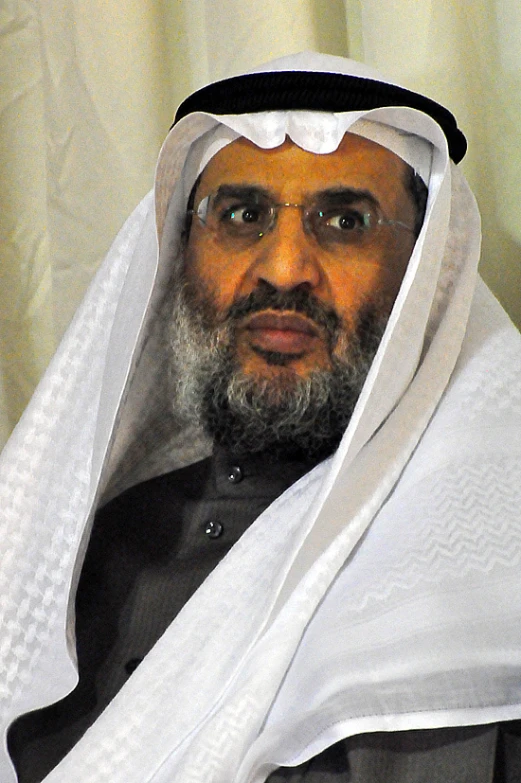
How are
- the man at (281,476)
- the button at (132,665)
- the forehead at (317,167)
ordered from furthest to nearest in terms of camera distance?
the forehead at (317,167) → the button at (132,665) → the man at (281,476)

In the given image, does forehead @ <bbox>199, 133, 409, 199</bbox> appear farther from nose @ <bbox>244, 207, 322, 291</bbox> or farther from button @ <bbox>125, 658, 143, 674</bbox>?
button @ <bbox>125, 658, 143, 674</bbox>

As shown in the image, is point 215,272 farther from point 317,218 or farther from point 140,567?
point 140,567

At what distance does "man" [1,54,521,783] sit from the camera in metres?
1.28

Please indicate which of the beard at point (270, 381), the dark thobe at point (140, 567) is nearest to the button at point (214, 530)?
the dark thobe at point (140, 567)

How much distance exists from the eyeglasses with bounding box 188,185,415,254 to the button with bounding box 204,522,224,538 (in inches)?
18.4

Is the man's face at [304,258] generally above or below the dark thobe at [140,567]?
above

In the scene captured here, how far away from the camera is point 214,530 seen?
68.6 inches

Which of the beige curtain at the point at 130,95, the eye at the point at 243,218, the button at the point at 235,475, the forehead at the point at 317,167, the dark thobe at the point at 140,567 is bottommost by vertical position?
the dark thobe at the point at 140,567

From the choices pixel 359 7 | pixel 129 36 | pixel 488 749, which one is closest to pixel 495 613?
pixel 488 749

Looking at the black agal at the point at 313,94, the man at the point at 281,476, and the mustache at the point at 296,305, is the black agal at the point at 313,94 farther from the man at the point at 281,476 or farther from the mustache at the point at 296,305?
the mustache at the point at 296,305

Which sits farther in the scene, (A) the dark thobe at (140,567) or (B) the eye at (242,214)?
(B) the eye at (242,214)

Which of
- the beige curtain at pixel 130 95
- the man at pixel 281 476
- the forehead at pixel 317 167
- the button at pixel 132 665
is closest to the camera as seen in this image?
the man at pixel 281 476

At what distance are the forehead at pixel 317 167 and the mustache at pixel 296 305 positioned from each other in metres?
0.16

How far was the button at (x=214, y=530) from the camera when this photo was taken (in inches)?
68.5
